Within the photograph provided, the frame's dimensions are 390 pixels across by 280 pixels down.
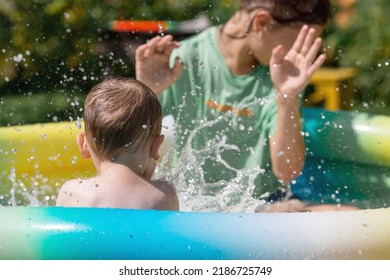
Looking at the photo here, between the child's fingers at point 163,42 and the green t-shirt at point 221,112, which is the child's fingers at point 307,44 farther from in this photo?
the child's fingers at point 163,42

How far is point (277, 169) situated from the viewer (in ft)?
8.24

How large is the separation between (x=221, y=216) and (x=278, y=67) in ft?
2.62

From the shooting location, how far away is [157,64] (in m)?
2.52

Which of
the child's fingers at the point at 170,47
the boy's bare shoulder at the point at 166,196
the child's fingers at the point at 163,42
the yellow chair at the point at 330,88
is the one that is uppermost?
the child's fingers at the point at 163,42

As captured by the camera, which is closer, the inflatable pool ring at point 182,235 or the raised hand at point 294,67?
the inflatable pool ring at point 182,235

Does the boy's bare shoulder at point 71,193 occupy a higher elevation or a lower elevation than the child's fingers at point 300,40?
lower

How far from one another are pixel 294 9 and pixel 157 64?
41cm

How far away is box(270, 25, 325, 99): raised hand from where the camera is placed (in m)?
2.43

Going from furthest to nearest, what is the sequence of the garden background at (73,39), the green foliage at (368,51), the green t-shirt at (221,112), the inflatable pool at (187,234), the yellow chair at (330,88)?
1. the garden background at (73,39)
2. the green foliage at (368,51)
3. the yellow chair at (330,88)
4. the green t-shirt at (221,112)
5. the inflatable pool at (187,234)

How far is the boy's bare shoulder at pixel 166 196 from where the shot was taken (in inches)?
74.7

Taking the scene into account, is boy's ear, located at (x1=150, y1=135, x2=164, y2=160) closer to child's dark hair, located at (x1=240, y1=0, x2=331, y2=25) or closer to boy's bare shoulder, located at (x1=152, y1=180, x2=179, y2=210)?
boy's bare shoulder, located at (x1=152, y1=180, x2=179, y2=210)

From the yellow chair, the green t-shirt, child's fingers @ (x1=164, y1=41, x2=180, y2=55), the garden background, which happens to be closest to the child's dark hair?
the green t-shirt

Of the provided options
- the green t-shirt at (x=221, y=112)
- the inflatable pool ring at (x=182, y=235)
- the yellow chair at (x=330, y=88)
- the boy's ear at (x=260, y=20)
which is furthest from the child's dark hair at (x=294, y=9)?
the inflatable pool ring at (x=182, y=235)

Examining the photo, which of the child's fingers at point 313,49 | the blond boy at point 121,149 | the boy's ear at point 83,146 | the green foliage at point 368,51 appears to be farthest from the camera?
the green foliage at point 368,51
